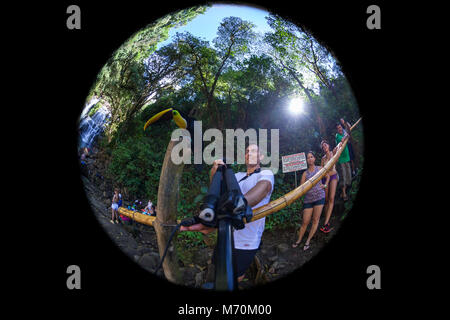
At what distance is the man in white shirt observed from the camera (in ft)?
5.85

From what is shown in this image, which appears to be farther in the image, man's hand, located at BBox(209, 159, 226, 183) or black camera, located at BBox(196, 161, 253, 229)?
man's hand, located at BBox(209, 159, 226, 183)

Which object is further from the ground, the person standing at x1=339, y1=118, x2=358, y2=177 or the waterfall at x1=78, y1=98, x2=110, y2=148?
the waterfall at x1=78, y1=98, x2=110, y2=148

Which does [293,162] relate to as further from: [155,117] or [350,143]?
[155,117]

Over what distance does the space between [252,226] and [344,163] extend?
0.94 m

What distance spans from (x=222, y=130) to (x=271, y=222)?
0.82 meters

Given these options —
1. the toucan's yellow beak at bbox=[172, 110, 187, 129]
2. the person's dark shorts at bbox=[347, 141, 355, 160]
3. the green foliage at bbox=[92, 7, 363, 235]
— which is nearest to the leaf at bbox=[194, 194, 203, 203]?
the green foliage at bbox=[92, 7, 363, 235]

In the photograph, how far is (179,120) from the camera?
1849mm

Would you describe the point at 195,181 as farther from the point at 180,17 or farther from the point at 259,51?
the point at 180,17

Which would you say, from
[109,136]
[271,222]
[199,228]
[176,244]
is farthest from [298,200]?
[109,136]

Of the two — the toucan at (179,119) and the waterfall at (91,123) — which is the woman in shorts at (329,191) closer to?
the toucan at (179,119)

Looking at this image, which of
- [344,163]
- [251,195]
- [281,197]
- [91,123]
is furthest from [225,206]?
[91,123]

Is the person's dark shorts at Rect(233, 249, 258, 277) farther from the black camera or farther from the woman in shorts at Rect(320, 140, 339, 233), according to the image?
the woman in shorts at Rect(320, 140, 339, 233)

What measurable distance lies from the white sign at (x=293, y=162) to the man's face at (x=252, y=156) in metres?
0.22

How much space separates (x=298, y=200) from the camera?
1.90 metres
